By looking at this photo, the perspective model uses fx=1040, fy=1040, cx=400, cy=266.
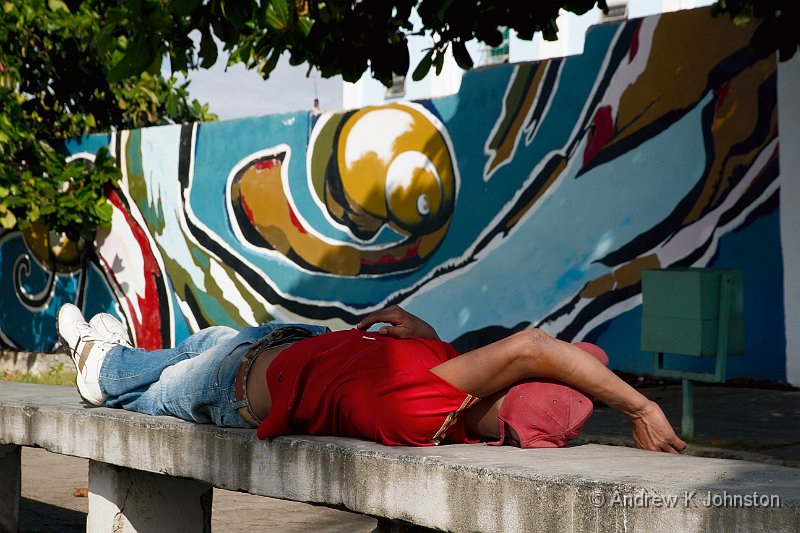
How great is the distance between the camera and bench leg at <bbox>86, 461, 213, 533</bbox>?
3.48 meters

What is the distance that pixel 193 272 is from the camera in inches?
413

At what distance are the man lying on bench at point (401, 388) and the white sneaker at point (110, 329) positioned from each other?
1.52ft

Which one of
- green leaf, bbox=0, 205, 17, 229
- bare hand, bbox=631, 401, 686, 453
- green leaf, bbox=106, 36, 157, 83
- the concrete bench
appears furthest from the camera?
green leaf, bbox=0, 205, 17, 229

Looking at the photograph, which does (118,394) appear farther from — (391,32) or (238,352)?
(391,32)

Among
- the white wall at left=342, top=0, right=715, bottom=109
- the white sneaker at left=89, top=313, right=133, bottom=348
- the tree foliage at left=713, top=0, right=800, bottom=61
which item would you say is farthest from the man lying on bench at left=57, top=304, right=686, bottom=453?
the white wall at left=342, top=0, right=715, bottom=109

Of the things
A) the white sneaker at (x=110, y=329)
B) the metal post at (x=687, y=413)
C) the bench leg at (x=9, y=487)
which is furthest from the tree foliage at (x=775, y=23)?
the bench leg at (x=9, y=487)

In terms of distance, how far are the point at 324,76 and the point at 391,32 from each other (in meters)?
0.36

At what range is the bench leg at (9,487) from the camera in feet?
14.3

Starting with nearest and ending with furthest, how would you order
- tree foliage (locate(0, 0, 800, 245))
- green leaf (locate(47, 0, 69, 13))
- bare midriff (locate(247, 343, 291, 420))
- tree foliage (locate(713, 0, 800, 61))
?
bare midriff (locate(247, 343, 291, 420)), tree foliage (locate(0, 0, 800, 245)), tree foliage (locate(713, 0, 800, 61)), green leaf (locate(47, 0, 69, 13))

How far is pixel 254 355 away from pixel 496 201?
16.9 feet

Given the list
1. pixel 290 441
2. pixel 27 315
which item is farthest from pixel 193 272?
pixel 290 441

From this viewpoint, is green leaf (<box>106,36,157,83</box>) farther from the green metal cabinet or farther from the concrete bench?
the green metal cabinet

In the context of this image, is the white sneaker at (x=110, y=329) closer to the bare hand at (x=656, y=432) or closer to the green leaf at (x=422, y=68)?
the green leaf at (x=422, y=68)

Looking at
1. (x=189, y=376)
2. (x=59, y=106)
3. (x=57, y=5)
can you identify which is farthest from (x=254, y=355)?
(x=59, y=106)
